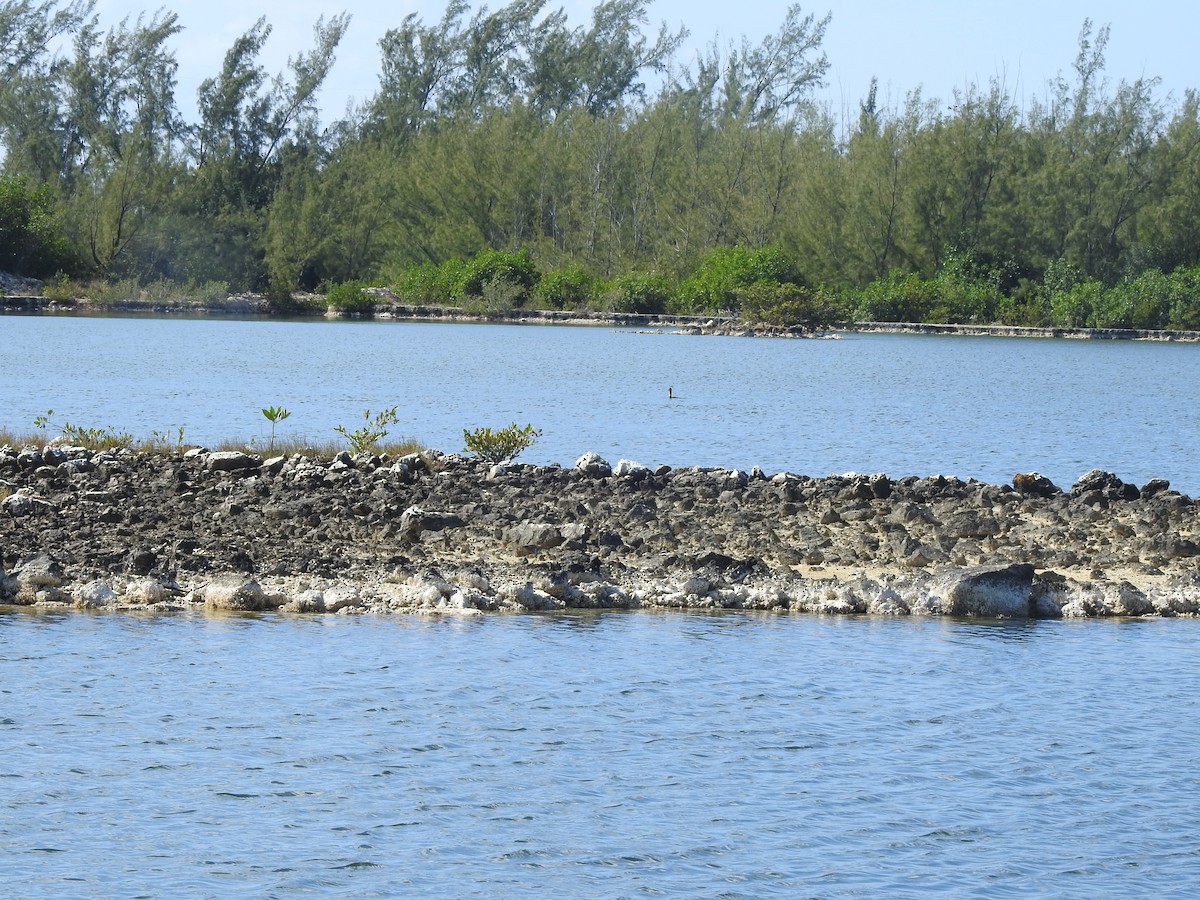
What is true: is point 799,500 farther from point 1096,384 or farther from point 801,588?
point 1096,384

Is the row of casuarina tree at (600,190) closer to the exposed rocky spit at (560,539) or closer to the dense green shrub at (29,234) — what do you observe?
the dense green shrub at (29,234)

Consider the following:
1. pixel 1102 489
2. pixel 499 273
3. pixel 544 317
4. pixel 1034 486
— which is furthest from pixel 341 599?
pixel 499 273

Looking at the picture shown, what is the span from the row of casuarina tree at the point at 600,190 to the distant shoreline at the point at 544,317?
2.92ft

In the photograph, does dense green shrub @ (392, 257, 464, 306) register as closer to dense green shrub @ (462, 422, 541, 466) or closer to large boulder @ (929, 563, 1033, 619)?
dense green shrub @ (462, 422, 541, 466)

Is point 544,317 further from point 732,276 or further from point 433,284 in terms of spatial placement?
point 732,276

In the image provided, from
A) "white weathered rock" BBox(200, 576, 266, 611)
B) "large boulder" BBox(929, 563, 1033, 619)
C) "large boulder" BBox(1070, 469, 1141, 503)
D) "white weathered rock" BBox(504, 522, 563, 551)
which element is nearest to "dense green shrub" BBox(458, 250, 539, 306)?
"large boulder" BBox(1070, 469, 1141, 503)

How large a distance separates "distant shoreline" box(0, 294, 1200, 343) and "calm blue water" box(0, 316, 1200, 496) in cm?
964

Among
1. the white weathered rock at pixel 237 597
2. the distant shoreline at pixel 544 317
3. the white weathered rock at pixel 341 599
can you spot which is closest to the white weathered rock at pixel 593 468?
the white weathered rock at pixel 341 599

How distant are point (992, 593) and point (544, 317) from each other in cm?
7628

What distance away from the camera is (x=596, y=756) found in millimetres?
11234

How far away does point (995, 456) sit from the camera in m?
30.0

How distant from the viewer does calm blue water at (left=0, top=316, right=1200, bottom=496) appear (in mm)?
29984

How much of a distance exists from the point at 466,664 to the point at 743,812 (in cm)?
373

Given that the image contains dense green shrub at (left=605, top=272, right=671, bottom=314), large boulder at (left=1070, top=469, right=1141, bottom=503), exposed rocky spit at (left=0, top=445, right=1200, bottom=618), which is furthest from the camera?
dense green shrub at (left=605, top=272, right=671, bottom=314)
